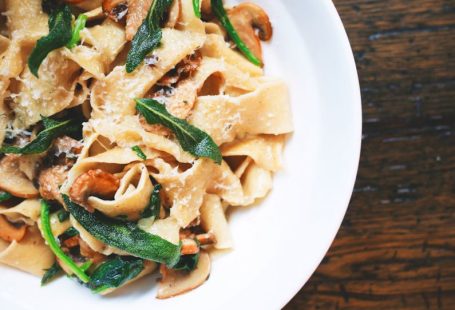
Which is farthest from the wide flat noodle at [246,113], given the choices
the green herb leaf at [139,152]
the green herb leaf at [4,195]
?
the green herb leaf at [4,195]

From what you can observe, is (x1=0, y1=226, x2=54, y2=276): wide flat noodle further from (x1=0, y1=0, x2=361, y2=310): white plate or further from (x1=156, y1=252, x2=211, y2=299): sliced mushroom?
(x1=156, y1=252, x2=211, y2=299): sliced mushroom

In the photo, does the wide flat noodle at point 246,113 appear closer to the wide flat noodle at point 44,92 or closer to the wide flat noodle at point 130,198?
the wide flat noodle at point 130,198

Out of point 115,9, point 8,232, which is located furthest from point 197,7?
point 8,232

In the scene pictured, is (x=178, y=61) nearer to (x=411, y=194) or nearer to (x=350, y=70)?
(x=350, y=70)

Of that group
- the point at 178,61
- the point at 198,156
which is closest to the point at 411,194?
the point at 198,156

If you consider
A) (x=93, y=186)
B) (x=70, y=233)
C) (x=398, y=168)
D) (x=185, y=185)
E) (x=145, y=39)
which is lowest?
(x=398, y=168)

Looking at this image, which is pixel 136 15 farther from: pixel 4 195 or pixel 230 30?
pixel 4 195

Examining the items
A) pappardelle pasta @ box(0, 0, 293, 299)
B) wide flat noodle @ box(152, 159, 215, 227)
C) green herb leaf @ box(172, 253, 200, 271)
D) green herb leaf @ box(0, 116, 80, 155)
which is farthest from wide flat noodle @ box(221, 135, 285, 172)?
green herb leaf @ box(0, 116, 80, 155)
